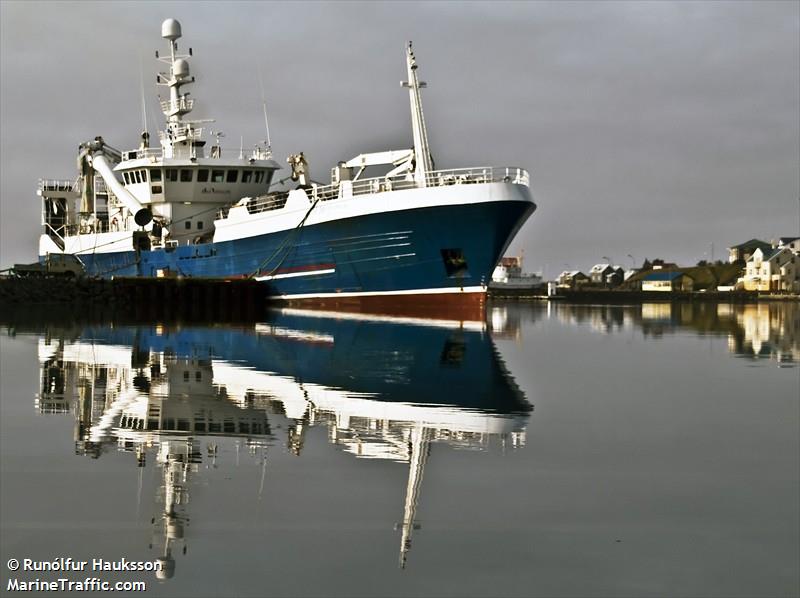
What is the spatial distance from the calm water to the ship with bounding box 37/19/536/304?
2454cm

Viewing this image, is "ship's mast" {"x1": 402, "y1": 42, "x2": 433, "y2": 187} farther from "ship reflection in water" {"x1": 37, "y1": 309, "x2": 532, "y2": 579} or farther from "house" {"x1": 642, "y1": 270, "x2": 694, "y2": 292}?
"house" {"x1": 642, "y1": 270, "x2": 694, "y2": 292}

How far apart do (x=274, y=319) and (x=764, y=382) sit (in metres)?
25.9

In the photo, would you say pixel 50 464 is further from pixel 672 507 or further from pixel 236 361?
pixel 236 361

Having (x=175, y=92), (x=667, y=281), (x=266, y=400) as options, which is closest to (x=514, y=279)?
(x=667, y=281)

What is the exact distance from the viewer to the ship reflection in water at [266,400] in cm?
1153

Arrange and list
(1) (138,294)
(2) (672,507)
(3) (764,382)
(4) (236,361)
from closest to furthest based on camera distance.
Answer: (2) (672,507)
(3) (764,382)
(4) (236,361)
(1) (138,294)

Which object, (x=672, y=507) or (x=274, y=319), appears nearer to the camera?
(x=672, y=507)

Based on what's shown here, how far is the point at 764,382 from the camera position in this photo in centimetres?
1986

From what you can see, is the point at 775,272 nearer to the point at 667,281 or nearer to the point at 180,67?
the point at 667,281

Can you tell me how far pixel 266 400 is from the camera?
1609 centimetres

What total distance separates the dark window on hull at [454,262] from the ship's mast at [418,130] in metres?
3.15

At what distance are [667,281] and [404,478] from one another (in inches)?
5660

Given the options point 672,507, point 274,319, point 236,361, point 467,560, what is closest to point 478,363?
point 236,361

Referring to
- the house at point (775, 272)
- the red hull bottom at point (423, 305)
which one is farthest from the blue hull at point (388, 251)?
the house at point (775, 272)
